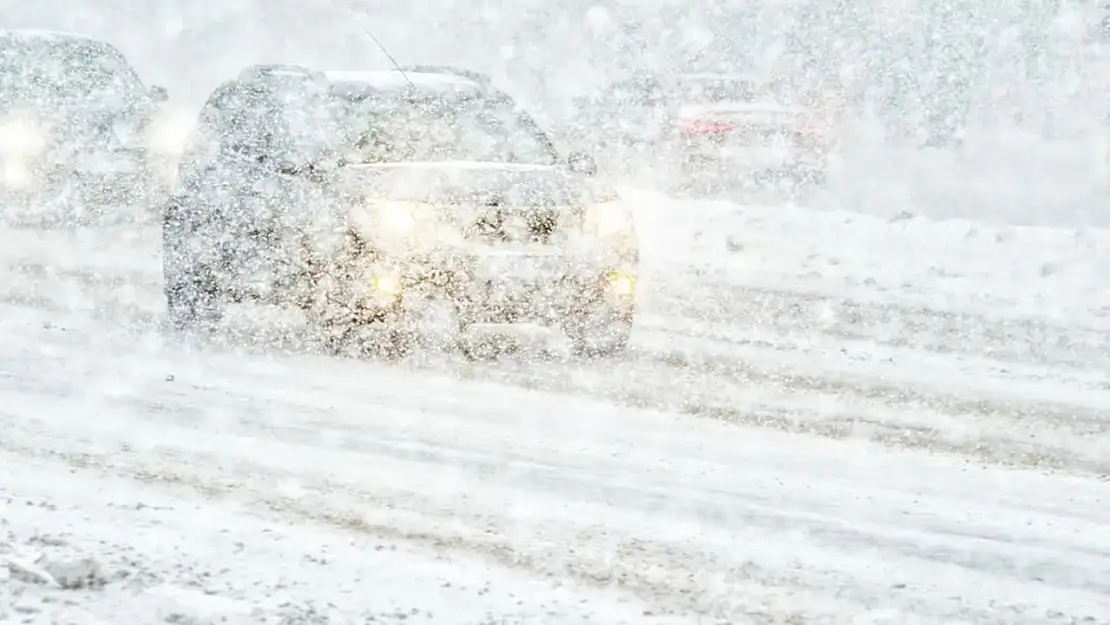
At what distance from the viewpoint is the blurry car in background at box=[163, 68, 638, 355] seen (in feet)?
30.0

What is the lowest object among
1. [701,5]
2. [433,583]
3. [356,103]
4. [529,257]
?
[433,583]

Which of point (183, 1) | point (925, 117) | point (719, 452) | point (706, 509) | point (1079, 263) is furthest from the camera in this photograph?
point (183, 1)

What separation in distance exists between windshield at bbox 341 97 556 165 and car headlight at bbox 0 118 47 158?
6.41m

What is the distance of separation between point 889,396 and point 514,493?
302 cm

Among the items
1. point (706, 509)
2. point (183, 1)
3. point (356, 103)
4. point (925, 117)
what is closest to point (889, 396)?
point (706, 509)

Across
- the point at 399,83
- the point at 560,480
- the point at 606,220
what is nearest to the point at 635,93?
the point at 399,83

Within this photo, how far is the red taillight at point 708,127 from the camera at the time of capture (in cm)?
1958

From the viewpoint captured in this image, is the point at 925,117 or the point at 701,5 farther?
the point at 701,5

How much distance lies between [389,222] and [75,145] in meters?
7.51

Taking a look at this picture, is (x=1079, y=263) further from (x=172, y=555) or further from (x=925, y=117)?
(x=925, y=117)

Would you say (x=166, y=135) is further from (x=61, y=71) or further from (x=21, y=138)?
(x=61, y=71)

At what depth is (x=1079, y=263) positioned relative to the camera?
48.2 feet

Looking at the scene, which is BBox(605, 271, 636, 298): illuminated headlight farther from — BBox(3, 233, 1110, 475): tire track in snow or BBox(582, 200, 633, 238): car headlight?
BBox(3, 233, 1110, 475): tire track in snow

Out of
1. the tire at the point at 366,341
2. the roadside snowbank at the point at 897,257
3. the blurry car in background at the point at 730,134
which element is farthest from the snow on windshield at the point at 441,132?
the blurry car in background at the point at 730,134
